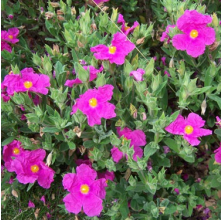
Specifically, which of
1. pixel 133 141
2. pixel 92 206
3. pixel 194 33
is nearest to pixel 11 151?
pixel 92 206

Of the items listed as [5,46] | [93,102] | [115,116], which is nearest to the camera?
[93,102]

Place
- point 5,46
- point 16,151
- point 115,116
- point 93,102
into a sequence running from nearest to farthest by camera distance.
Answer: point 93,102, point 115,116, point 16,151, point 5,46

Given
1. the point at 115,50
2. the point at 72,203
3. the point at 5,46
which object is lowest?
the point at 72,203

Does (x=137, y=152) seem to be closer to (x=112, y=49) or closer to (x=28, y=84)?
(x=112, y=49)

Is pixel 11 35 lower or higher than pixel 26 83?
lower

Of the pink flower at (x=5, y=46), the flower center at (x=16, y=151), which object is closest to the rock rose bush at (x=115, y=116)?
the flower center at (x=16, y=151)

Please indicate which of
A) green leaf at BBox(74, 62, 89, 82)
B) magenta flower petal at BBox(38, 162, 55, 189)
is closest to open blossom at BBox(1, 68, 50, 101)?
green leaf at BBox(74, 62, 89, 82)

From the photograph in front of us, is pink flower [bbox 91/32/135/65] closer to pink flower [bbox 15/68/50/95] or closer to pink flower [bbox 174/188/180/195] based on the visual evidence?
pink flower [bbox 15/68/50/95]
